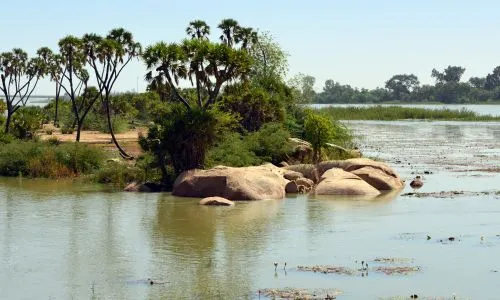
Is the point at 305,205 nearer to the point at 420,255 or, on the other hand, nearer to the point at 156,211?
the point at 156,211

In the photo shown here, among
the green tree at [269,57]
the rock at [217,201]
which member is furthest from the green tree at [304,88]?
the rock at [217,201]

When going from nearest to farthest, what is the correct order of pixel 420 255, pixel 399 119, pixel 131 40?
pixel 420 255, pixel 131 40, pixel 399 119

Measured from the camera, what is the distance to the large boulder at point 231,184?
31.4 m

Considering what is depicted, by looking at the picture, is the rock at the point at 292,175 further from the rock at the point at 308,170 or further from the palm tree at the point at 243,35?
the palm tree at the point at 243,35

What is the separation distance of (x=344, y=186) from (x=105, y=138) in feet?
97.2

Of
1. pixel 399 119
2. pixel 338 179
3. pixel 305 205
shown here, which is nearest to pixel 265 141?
pixel 338 179

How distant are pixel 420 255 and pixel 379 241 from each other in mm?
2105

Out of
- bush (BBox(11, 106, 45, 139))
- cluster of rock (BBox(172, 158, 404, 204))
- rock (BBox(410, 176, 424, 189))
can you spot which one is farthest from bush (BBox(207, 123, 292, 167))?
bush (BBox(11, 106, 45, 139))

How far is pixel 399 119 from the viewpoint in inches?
4414

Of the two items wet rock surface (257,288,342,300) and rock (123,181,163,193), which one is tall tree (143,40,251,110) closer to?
rock (123,181,163,193)

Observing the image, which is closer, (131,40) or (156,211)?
(156,211)

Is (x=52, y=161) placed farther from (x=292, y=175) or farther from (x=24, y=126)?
(x=24, y=126)

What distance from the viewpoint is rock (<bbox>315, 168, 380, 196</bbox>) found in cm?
3266

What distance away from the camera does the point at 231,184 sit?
103 ft
